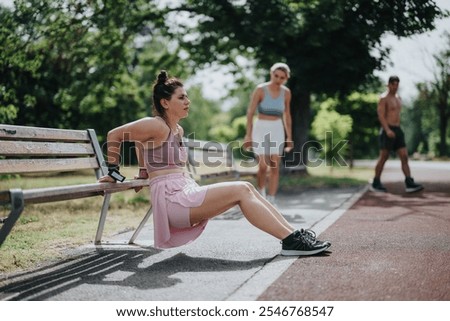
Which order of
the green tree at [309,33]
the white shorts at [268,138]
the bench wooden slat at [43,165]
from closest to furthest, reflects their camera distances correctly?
the bench wooden slat at [43,165], the white shorts at [268,138], the green tree at [309,33]

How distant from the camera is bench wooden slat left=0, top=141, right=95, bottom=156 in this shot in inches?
150

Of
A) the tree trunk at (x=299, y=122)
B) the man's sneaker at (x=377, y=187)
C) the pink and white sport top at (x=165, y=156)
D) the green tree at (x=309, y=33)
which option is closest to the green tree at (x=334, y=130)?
the tree trunk at (x=299, y=122)

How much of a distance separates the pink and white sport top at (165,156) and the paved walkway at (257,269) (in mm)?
779

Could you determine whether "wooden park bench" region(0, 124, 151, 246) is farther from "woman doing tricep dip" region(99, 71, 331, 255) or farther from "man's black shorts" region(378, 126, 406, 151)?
"man's black shorts" region(378, 126, 406, 151)

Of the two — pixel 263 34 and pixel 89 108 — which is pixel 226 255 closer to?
pixel 263 34

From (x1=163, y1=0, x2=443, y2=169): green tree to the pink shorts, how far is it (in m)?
8.82

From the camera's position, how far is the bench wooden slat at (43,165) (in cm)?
377

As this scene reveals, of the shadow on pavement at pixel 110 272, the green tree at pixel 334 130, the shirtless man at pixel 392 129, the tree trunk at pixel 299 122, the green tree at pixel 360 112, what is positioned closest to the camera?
the shadow on pavement at pixel 110 272

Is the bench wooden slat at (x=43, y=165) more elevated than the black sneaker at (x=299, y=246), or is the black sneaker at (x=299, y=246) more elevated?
the bench wooden slat at (x=43, y=165)

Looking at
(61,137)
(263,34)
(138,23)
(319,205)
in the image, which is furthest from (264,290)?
(138,23)

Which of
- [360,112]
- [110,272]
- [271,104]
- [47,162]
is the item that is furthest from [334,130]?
[110,272]

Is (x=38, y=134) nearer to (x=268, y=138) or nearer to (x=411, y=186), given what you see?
(x=268, y=138)

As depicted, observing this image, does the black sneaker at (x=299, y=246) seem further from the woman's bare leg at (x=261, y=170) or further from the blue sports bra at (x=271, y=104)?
the blue sports bra at (x=271, y=104)

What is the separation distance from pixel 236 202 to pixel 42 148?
165 cm
